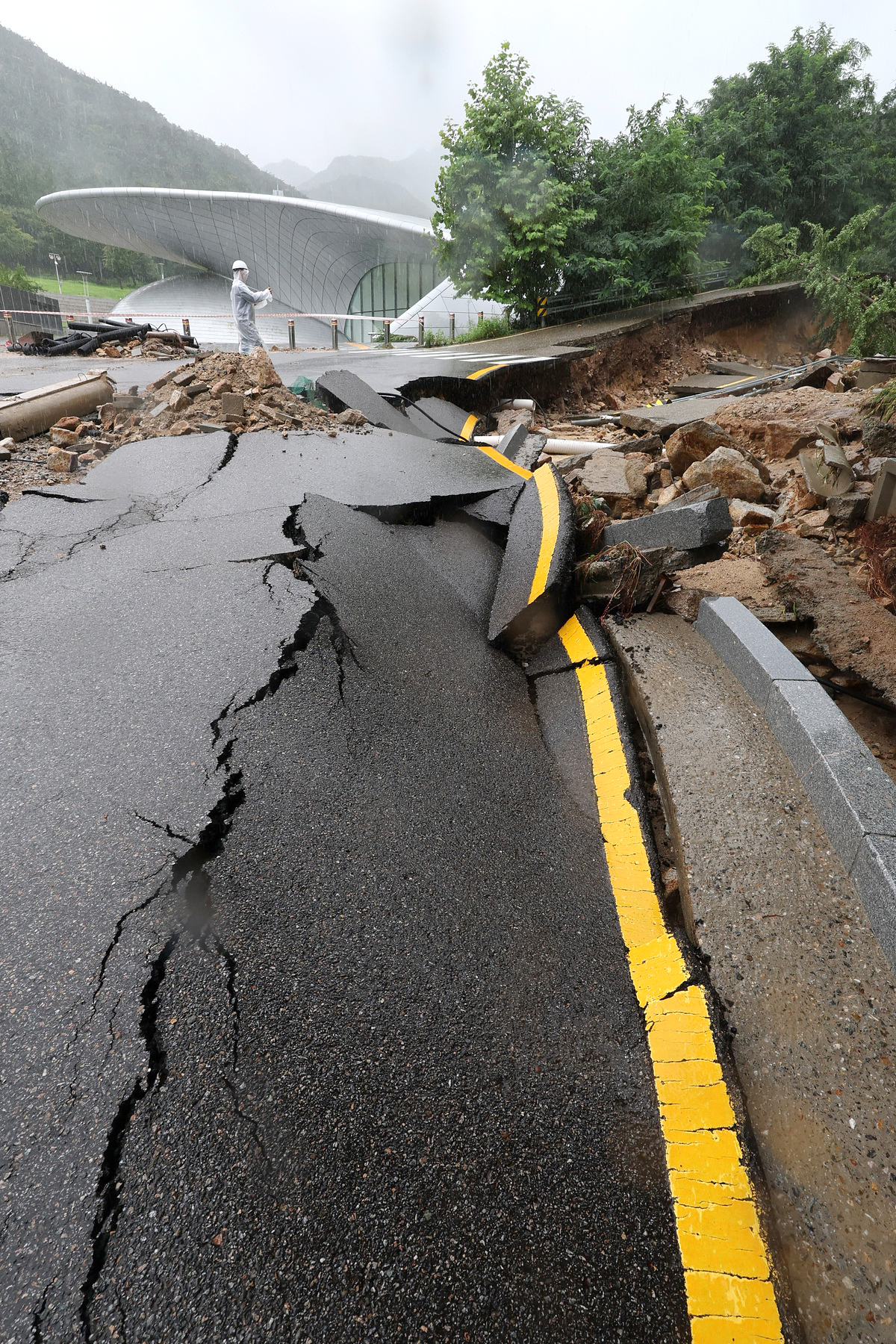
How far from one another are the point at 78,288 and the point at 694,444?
256ft

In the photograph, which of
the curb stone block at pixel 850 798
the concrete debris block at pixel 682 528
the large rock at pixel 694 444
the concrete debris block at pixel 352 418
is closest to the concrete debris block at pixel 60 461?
the concrete debris block at pixel 352 418

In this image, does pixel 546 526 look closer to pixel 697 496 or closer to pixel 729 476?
pixel 697 496

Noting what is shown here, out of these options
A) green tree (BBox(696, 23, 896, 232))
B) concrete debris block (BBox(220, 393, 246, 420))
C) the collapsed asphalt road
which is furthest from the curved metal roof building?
the collapsed asphalt road

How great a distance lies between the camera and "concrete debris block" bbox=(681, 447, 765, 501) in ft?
17.4

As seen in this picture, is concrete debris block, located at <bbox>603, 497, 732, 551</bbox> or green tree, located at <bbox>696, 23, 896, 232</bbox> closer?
concrete debris block, located at <bbox>603, 497, 732, 551</bbox>

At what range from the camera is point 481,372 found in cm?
1065

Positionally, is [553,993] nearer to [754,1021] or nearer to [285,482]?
[754,1021]

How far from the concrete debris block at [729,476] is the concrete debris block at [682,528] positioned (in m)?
1.22

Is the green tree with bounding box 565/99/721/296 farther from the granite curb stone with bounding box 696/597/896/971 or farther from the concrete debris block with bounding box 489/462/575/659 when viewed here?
the granite curb stone with bounding box 696/597/896/971

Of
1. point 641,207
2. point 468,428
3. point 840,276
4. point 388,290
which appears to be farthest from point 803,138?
point 468,428

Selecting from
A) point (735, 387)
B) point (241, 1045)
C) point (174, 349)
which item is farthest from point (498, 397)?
point (241, 1045)

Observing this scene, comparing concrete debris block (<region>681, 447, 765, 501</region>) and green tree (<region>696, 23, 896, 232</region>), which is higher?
green tree (<region>696, 23, 896, 232</region>)

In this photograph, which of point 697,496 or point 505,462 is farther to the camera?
point 505,462

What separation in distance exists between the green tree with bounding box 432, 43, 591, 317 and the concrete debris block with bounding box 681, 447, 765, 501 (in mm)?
14174
